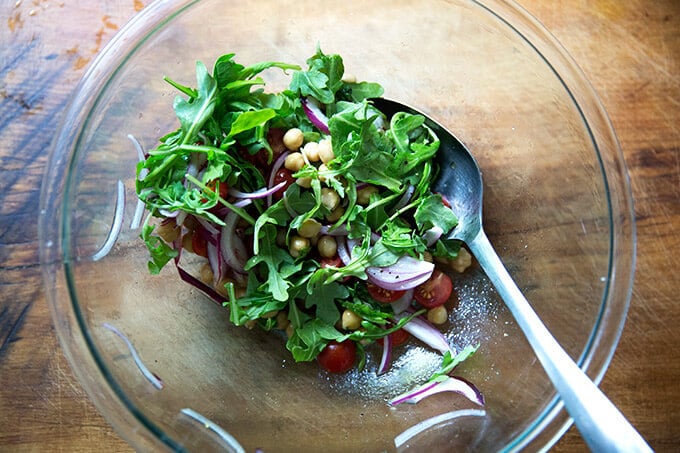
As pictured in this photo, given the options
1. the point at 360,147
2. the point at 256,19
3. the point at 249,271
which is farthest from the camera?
the point at 256,19

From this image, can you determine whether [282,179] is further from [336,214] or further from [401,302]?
[401,302]

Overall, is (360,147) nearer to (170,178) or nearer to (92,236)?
(170,178)

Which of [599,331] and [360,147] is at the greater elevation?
[360,147]

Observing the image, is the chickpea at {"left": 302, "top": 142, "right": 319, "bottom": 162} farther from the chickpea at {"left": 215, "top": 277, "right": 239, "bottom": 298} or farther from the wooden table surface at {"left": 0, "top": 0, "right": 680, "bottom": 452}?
the wooden table surface at {"left": 0, "top": 0, "right": 680, "bottom": 452}

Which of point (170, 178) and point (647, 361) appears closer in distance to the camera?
point (170, 178)

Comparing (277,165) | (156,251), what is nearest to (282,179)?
(277,165)

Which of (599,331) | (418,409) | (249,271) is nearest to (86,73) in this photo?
(249,271)

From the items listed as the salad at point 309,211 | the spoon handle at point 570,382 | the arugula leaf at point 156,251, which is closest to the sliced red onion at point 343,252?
the salad at point 309,211
